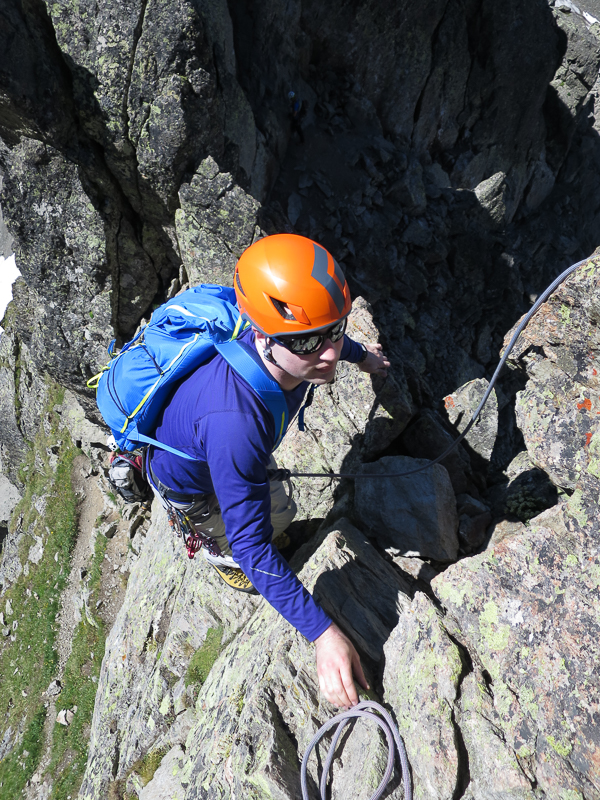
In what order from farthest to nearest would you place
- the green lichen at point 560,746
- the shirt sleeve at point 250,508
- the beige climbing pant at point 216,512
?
the beige climbing pant at point 216,512
the shirt sleeve at point 250,508
the green lichen at point 560,746

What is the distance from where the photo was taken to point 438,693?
13.6 ft

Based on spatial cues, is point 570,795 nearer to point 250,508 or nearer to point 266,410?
point 250,508

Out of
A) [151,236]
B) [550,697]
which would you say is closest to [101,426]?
[151,236]

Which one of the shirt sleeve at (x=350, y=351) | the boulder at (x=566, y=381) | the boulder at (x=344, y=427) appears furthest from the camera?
the boulder at (x=344, y=427)

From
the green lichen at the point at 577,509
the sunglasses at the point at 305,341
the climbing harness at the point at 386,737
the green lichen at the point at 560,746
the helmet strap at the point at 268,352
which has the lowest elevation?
the climbing harness at the point at 386,737

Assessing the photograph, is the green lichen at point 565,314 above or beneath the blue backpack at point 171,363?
above

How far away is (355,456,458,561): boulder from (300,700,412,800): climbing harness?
2.72 m

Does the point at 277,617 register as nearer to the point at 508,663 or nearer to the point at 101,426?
the point at 508,663

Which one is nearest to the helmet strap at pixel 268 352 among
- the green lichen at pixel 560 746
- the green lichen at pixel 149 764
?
the green lichen at pixel 560 746

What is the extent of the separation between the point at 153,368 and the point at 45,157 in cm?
1147

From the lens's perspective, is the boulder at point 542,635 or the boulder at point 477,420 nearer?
the boulder at point 542,635

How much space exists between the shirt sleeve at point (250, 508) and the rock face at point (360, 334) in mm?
1529

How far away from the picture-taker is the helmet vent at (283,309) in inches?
154

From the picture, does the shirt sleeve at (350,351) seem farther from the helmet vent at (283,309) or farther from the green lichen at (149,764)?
the green lichen at (149,764)
